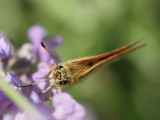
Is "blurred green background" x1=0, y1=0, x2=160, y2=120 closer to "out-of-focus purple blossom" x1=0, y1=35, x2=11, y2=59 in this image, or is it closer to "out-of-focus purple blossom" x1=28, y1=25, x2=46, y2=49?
"out-of-focus purple blossom" x1=28, y1=25, x2=46, y2=49

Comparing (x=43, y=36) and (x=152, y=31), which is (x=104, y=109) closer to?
(x=152, y=31)

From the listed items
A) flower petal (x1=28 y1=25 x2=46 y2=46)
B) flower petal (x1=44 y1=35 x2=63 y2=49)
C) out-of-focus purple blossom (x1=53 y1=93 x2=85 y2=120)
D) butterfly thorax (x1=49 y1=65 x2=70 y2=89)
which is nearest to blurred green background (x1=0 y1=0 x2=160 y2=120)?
flower petal (x1=44 y1=35 x2=63 y2=49)

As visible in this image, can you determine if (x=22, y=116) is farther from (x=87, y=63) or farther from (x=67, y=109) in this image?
(x=87, y=63)

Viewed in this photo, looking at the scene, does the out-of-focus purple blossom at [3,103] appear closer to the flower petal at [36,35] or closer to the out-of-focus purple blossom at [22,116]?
the out-of-focus purple blossom at [22,116]

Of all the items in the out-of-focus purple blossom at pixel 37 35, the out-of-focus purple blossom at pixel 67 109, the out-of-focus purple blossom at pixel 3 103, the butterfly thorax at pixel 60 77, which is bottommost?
the out-of-focus purple blossom at pixel 67 109

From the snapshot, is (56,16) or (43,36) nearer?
(43,36)

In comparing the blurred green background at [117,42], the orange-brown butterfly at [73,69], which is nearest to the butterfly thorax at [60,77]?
the orange-brown butterfly at [73,69]

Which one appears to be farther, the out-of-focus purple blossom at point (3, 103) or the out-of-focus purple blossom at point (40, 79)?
the out-of-focus purple blossom at point (40, 79)

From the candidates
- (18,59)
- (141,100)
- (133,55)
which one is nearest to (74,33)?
(133,55)
